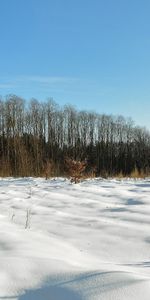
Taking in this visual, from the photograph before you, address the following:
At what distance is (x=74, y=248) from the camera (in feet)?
11.1

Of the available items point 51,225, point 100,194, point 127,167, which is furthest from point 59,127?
point 51,225

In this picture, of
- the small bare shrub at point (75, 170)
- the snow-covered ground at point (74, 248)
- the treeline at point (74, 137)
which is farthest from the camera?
the treeline at point (74, 137)

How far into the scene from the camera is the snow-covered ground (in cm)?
218

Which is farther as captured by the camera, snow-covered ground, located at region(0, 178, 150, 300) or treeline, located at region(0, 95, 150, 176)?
treeline, located at region(0, 95, 150, 176)

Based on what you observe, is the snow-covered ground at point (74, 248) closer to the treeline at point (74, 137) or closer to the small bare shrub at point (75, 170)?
the small bare shrub at point (75, 170)

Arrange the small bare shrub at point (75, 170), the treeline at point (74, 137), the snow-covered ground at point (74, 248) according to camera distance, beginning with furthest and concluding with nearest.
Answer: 1. the treeline at point (74, 137)
2. the small bare shrub at point (75, 170)
3. the snow-covered ground at point (74, 248)

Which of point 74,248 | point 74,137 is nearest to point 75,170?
point 74,248

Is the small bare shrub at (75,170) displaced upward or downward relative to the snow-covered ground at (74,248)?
upward

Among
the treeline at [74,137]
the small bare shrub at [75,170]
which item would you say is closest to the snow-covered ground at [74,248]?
the small bare shrub at [75,170]

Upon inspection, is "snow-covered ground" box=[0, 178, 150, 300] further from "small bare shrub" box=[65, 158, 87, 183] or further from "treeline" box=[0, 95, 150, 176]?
"treeline" box=[0, 95, 150, 176]

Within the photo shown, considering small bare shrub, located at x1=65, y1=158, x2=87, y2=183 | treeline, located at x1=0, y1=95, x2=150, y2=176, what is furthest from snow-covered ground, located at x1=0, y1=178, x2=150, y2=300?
treeline, located at x1=0, y1=95, x2=150, y2=176

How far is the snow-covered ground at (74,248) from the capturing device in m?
2.18

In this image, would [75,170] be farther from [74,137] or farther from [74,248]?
[74,137]

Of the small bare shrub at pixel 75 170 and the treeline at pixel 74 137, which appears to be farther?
the treeline at pixel 74 137
